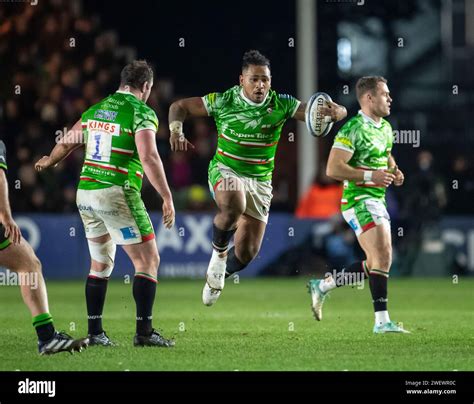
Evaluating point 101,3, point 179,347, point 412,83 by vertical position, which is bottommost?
point 179,347

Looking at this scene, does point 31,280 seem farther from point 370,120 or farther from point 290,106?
point 370,120

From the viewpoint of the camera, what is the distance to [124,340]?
1048cm

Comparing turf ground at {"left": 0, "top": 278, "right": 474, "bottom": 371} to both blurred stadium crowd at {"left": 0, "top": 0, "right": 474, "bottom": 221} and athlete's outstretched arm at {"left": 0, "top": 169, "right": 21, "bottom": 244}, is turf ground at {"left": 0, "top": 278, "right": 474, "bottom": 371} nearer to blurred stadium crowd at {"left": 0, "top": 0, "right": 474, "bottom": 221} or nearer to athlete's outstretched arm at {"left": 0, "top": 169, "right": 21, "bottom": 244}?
athlete's outstretched arm at {"left": 0, "top": 169, "right": 21, "bottom": 244}

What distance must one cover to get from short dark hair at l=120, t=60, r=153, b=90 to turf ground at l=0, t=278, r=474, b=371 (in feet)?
6.89

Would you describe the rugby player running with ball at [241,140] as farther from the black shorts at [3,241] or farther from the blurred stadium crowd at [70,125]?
the blurred stadium crowd at [70,125]

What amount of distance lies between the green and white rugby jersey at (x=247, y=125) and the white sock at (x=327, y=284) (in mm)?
1309

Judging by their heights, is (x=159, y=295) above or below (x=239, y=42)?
below

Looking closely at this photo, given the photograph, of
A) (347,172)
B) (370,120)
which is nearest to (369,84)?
(370,120)

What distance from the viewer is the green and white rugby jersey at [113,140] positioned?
969 cm

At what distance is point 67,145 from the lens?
10.0 metres

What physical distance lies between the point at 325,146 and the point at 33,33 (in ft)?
18.1

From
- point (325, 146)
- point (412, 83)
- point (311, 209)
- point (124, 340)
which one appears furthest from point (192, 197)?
point (124, 340)

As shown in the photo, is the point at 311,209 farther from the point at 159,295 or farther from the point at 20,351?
the point at 20,351

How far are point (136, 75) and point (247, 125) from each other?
162 cm
